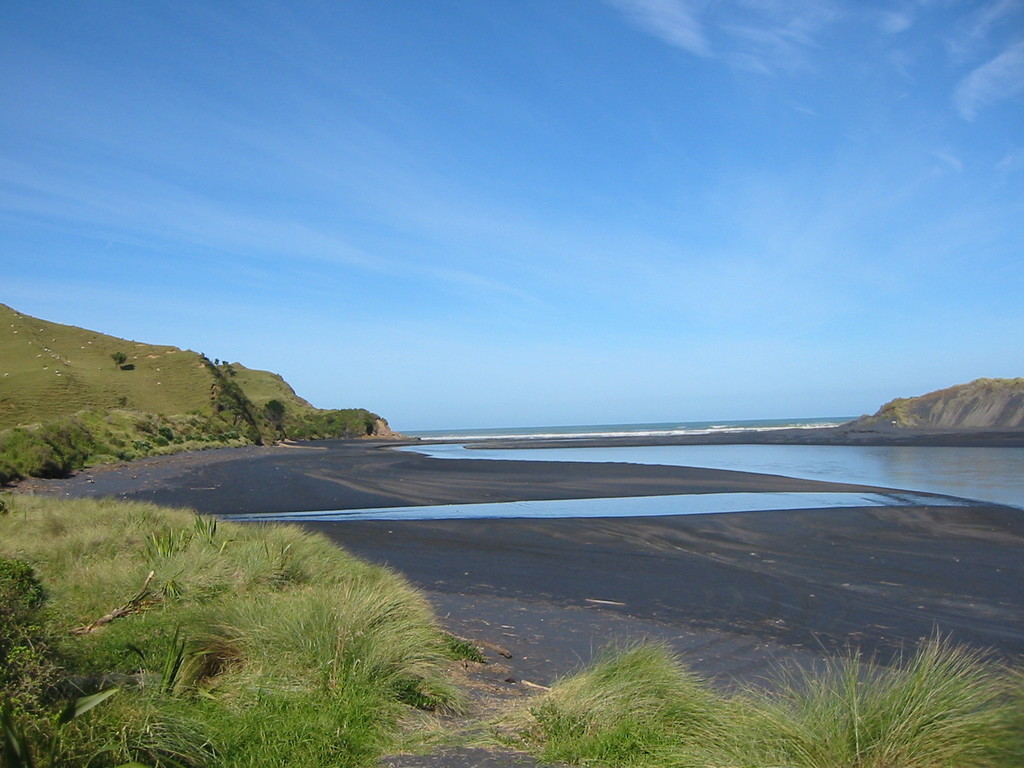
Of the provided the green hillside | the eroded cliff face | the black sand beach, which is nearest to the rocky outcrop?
the green hillside

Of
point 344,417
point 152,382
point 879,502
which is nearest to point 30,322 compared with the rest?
point 152,382

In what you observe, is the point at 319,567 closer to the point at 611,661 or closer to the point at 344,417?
the point at 611,661

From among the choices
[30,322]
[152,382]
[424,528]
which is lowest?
[424,528]

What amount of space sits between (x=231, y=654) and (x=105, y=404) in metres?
61.0

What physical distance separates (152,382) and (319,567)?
7087cm

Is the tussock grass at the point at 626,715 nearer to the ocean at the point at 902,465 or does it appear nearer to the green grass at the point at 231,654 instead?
the green grass at the point at 231,654

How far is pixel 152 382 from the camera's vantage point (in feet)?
239

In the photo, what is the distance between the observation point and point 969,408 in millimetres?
70812

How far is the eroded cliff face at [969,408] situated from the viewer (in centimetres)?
6644

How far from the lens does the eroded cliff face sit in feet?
218

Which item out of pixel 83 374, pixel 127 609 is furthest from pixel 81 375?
pixel 127 609

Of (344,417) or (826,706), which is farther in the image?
(344,417)

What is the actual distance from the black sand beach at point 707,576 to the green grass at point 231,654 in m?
1.57

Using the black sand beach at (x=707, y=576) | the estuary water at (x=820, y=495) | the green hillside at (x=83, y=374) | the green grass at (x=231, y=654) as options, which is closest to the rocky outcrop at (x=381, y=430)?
the green hillside at (x=83, y=374)
